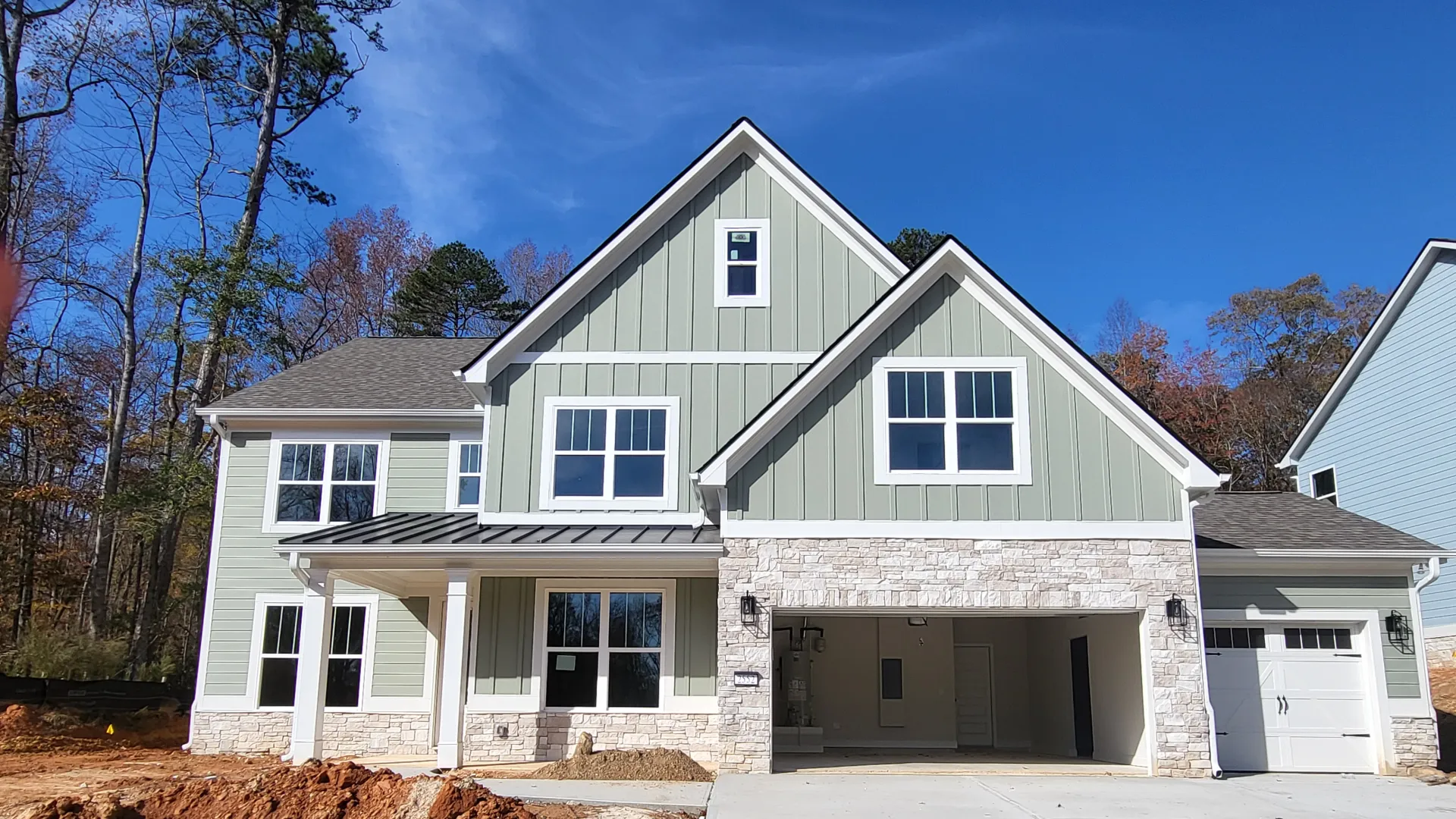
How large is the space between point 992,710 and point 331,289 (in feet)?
81.1

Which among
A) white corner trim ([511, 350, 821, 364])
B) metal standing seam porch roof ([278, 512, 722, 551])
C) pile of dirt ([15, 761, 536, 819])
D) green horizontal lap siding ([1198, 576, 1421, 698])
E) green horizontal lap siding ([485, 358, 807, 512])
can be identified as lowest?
pile of dirt ([15, 761, 536, 819])

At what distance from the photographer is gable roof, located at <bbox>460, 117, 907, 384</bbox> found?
14609mm

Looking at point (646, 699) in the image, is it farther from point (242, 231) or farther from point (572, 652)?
point (242, 231)

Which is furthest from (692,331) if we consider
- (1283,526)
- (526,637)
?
(1283,526)

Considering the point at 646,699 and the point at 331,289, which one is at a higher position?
the point at 331,289

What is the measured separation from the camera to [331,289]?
107ft

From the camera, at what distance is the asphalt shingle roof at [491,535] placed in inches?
500

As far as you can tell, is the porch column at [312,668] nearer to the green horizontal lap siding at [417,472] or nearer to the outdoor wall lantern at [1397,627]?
the green horizontal lap siding at [417,472]

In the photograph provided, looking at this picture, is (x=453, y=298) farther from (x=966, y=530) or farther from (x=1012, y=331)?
(x=966, y=530)

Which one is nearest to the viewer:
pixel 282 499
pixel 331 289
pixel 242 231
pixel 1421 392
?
pixel 282 499

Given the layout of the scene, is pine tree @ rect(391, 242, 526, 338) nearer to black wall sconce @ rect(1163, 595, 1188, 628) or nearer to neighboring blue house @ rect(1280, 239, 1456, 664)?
neighboring blue house @ rect(1280, 239, 1456, 664)

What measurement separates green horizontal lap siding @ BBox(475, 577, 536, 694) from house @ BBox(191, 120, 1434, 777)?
4 cm

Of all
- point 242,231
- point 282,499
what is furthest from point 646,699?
point 242,231

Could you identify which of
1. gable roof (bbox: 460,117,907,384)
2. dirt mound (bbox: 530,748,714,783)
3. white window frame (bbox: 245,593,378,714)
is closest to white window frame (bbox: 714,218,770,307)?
gable roof (bbox: 460,117,907,384)
